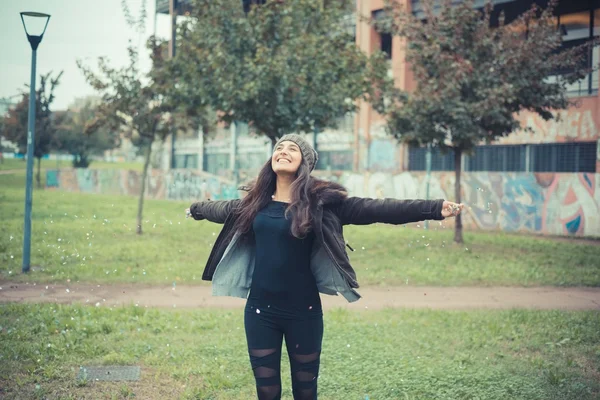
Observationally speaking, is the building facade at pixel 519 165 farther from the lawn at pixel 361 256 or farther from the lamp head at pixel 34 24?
the lamp head at pixel 34 24

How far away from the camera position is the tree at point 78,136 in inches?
1826

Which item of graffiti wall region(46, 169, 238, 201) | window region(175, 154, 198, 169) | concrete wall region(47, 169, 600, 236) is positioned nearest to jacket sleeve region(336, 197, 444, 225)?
concrete wall region(47, 169, 600, 236)

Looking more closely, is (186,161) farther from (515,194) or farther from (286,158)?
(286,158)

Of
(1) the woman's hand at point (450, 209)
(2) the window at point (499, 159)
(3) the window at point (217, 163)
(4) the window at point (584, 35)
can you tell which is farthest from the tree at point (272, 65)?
(3) the window at point (217, 163)

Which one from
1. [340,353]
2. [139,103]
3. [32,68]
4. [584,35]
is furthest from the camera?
[584,35]

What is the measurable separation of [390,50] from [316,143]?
5.68 metres

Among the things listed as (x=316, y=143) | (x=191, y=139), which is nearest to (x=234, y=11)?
(x=316, y=143)

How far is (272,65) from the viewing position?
15508 mm

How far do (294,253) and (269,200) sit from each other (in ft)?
1.34

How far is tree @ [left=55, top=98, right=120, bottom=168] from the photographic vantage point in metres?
46.4

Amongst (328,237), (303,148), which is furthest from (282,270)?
(303,148)

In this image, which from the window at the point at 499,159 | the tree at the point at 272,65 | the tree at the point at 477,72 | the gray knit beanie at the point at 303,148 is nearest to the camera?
the gray knit beanie at the point at 303,148

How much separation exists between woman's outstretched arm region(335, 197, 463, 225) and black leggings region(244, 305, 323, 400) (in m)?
0.66

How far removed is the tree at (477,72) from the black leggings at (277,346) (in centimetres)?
1219
